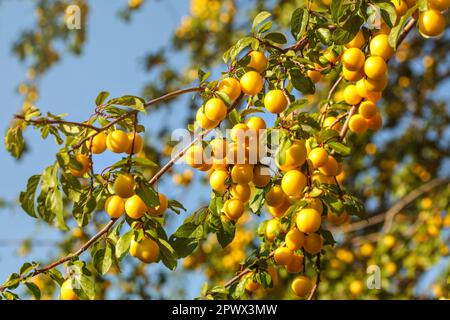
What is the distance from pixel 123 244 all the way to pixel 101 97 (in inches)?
15.3

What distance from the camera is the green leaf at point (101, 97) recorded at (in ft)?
4.66

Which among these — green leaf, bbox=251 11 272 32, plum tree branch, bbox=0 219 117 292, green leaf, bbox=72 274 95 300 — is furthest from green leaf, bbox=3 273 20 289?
green leaf, bbox=251 11 272 32

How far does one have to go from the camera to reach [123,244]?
4.68ft

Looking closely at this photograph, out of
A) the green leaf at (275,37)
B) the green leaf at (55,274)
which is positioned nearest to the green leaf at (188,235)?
the green leaf at (55,274)

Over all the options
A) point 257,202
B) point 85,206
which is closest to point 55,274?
point 85,206

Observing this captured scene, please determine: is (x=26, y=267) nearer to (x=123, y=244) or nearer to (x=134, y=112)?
(x=123, y=244)

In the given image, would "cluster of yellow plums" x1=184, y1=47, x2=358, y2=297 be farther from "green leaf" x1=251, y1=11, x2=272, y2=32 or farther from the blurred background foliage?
the blurred background foliage

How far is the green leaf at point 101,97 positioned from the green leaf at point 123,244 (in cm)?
35

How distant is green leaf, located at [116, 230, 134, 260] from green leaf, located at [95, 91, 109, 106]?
1.14ft

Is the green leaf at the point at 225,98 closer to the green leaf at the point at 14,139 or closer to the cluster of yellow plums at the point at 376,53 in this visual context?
the cluster of yellow plums at the point at 376,53

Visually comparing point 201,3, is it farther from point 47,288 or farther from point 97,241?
point 97,241

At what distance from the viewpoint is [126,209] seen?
1373mm

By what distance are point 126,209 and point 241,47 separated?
516mm
